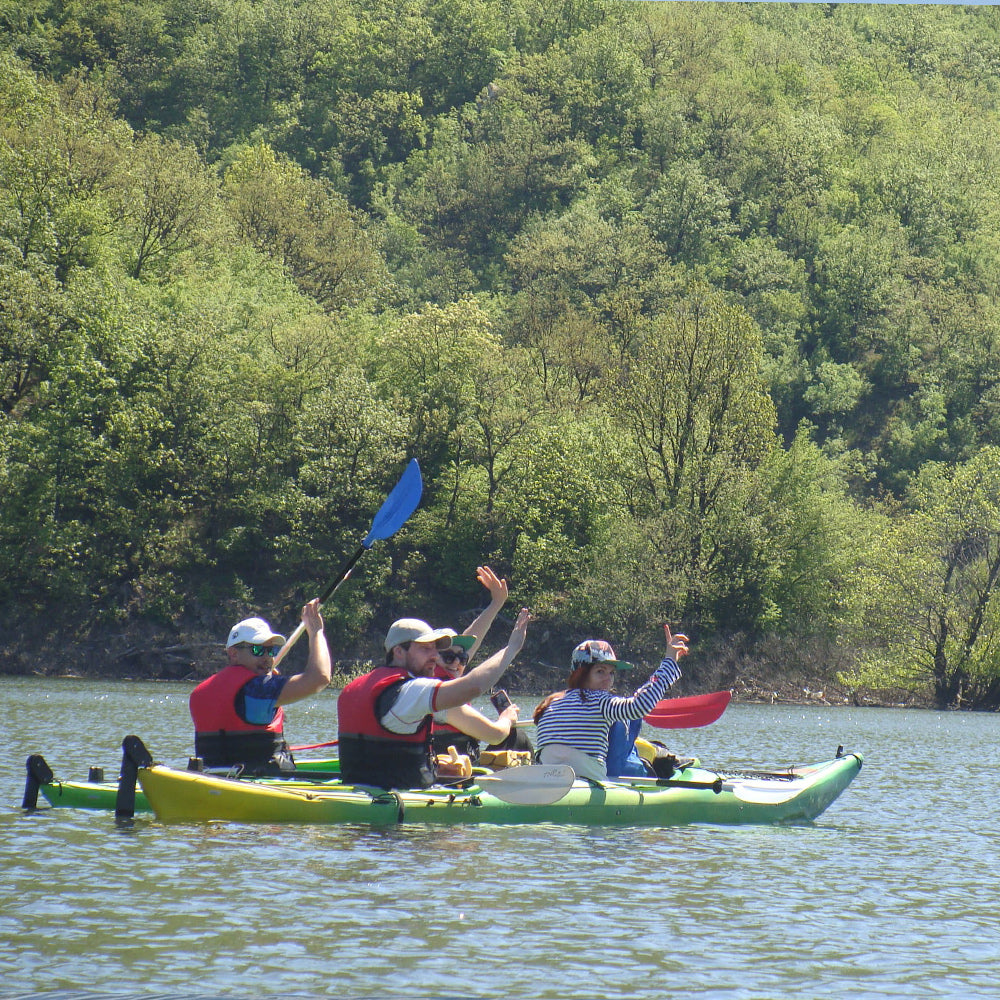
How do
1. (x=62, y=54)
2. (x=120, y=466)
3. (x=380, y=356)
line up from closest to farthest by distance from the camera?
(x=120, y=466)
(x=380, y=356)
(x=62, y=54)

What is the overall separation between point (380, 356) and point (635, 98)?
38275 millimetres

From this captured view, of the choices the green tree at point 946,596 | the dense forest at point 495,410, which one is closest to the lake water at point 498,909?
the green tree at point 946,596

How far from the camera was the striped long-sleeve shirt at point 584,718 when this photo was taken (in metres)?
10.9

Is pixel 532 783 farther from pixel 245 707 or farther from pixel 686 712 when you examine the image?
pixel 686 712

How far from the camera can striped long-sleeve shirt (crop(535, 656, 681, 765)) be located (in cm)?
1091

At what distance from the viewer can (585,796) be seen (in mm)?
11031

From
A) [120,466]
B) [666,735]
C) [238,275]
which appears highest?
[238,275]

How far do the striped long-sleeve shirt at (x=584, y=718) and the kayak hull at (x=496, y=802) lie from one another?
332 millimetres

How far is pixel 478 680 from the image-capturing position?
8.48 m

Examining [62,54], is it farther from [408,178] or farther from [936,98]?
[936,98]

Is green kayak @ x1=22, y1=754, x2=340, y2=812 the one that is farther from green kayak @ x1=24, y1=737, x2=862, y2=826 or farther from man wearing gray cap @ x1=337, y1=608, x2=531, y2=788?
man wearing gray cap @ x1=337, y1=608, x2=531, y2=788

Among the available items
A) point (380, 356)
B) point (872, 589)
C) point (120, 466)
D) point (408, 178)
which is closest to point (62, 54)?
point (408, 178)

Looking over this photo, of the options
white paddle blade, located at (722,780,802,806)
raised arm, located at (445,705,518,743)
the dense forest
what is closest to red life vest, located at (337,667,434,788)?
raised arm, located at (445,705,518,743)

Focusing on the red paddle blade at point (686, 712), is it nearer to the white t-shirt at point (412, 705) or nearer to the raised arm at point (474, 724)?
the raised arm at point (474, 724)
